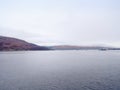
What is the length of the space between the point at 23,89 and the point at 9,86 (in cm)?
316

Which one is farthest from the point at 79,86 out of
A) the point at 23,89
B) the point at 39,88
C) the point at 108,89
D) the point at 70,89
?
the point at 23,89

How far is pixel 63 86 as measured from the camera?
26547 mm

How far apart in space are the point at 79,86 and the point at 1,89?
1273 centimetres

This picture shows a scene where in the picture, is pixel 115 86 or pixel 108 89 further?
pixel 115 86

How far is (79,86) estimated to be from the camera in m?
26.6

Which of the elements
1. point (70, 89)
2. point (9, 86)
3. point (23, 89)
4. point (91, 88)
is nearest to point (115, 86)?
point (91, 88)

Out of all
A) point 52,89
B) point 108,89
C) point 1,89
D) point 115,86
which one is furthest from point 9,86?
point 115,86

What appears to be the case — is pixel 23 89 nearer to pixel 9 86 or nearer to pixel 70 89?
pixel 9 86

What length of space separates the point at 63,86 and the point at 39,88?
4118 mm

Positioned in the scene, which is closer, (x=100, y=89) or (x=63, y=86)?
(x=100, y=89)

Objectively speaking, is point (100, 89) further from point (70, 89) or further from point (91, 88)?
point (70, 89)

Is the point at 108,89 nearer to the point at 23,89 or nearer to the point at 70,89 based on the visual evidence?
the point at 70,89

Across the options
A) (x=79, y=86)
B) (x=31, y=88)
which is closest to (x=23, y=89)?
(x=31, y=88)

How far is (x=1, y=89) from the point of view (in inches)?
957
